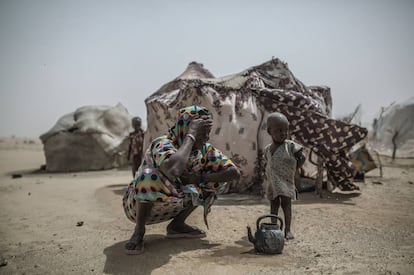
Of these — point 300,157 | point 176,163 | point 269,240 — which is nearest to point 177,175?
point 176,163

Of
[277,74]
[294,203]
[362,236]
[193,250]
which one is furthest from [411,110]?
[193,250]

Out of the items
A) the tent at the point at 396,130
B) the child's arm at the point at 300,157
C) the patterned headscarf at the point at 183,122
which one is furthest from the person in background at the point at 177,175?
the tent at the point at 396,130

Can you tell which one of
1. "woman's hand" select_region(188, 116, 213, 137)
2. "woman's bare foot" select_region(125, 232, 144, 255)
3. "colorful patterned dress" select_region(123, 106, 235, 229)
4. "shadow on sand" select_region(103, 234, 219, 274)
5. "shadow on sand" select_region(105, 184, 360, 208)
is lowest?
"shadow on sand" select_region(105, 184, 360, 208)

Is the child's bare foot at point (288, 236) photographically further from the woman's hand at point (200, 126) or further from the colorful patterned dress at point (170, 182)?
the woman's hand at point (200, 126)

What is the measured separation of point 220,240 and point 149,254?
0.75m

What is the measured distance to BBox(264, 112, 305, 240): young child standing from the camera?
133 inches

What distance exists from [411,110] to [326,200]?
505 inches

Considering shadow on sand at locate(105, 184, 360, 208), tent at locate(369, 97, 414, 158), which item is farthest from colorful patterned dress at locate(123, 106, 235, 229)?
tent at locate(369, 97, 414, 158)

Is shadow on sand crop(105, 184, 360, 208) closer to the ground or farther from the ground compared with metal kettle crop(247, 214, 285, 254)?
closer to the ground

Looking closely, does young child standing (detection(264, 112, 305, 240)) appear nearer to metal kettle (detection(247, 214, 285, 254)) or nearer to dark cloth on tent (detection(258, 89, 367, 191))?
metal kettle (detection(247, 214, 285, 254))

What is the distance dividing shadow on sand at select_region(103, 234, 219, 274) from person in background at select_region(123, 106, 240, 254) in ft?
0.37

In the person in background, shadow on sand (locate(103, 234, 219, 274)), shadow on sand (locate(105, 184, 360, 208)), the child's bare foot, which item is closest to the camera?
shadow on sand (locate(103, 234, 219, 274))

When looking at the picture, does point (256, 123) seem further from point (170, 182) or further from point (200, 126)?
point (170, 182)

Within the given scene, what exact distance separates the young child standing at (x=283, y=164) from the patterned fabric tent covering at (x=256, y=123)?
2.43 metres
